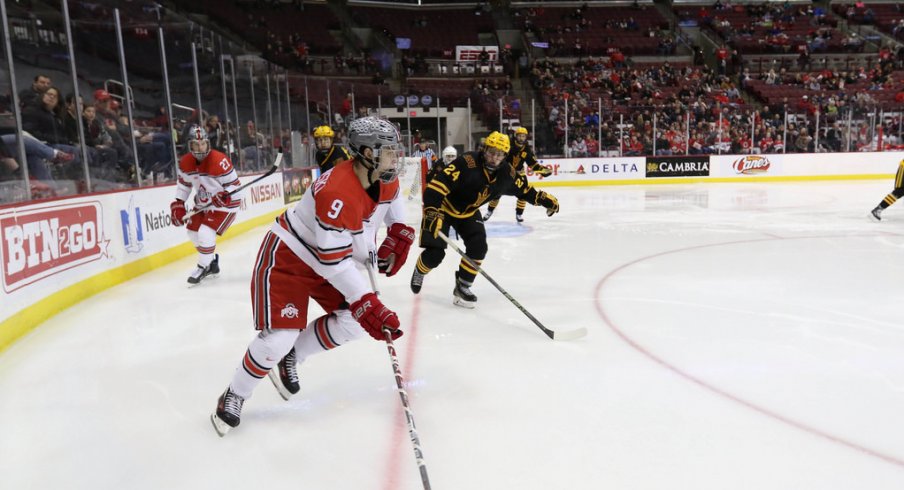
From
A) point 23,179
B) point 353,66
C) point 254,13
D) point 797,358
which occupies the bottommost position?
point 797,358

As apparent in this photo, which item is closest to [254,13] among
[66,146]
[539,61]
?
[539,61]

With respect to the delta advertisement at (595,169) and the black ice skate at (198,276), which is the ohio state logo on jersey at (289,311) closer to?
the black ice skate at (198,276)

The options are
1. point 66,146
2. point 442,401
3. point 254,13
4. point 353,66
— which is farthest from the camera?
point 254,13

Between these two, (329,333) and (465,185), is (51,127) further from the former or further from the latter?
(329,333)

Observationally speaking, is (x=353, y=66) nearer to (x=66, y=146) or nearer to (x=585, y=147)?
(x=585, y=147)

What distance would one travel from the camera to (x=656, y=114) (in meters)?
14.3

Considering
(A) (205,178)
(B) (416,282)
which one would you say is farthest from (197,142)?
(B) (416,282)

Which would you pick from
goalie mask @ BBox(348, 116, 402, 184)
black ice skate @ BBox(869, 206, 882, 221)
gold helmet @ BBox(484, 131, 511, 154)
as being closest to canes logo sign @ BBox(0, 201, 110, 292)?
goalie mask @ BBox(348, 116, 402, 184)

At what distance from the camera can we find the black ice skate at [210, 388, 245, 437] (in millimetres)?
2240

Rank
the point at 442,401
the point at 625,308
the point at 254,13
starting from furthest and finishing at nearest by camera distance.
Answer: the point at 254,13
the point at 625,308
the point at 442,401

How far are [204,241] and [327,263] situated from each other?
324 cm

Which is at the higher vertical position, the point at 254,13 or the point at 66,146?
the point at 254,13

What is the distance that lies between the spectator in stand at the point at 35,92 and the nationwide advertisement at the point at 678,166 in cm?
1270

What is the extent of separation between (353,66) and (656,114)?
1069cm
